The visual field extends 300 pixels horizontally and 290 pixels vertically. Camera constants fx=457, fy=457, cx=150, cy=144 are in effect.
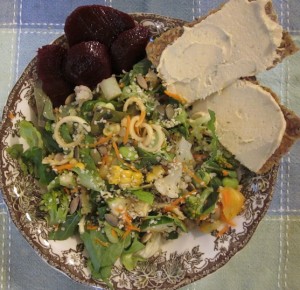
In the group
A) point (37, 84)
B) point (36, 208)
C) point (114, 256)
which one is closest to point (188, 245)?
point (114, 256)

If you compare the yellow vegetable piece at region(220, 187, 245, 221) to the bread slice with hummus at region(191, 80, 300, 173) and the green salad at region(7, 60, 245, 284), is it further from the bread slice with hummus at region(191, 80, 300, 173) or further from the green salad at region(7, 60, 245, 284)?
the bread slice with hummus at region(191, 80, 300, 173)

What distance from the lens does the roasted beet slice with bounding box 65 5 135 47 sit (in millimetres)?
1974

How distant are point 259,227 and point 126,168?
852 mm

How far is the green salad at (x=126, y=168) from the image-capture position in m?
1.94

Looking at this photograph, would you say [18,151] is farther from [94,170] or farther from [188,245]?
[188,245]

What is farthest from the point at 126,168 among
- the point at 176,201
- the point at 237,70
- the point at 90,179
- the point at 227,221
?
the point at 237,70

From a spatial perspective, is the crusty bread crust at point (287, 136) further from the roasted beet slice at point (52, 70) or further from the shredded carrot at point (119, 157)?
the roasted beet slice at point (52, 70)

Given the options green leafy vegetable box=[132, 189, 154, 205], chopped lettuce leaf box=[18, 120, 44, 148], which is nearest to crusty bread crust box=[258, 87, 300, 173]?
green leafy vegetable box=[132, 189, 154, 205]

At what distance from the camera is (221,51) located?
1926 millimetres

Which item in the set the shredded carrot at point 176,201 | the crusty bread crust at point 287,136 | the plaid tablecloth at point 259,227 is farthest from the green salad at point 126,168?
the plaid tablecloth at point 259,227

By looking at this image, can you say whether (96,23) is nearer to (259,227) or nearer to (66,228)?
(66,228)

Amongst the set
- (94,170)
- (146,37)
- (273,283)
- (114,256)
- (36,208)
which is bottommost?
(273,283)

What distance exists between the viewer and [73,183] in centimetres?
195

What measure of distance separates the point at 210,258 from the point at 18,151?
3.14 ft
